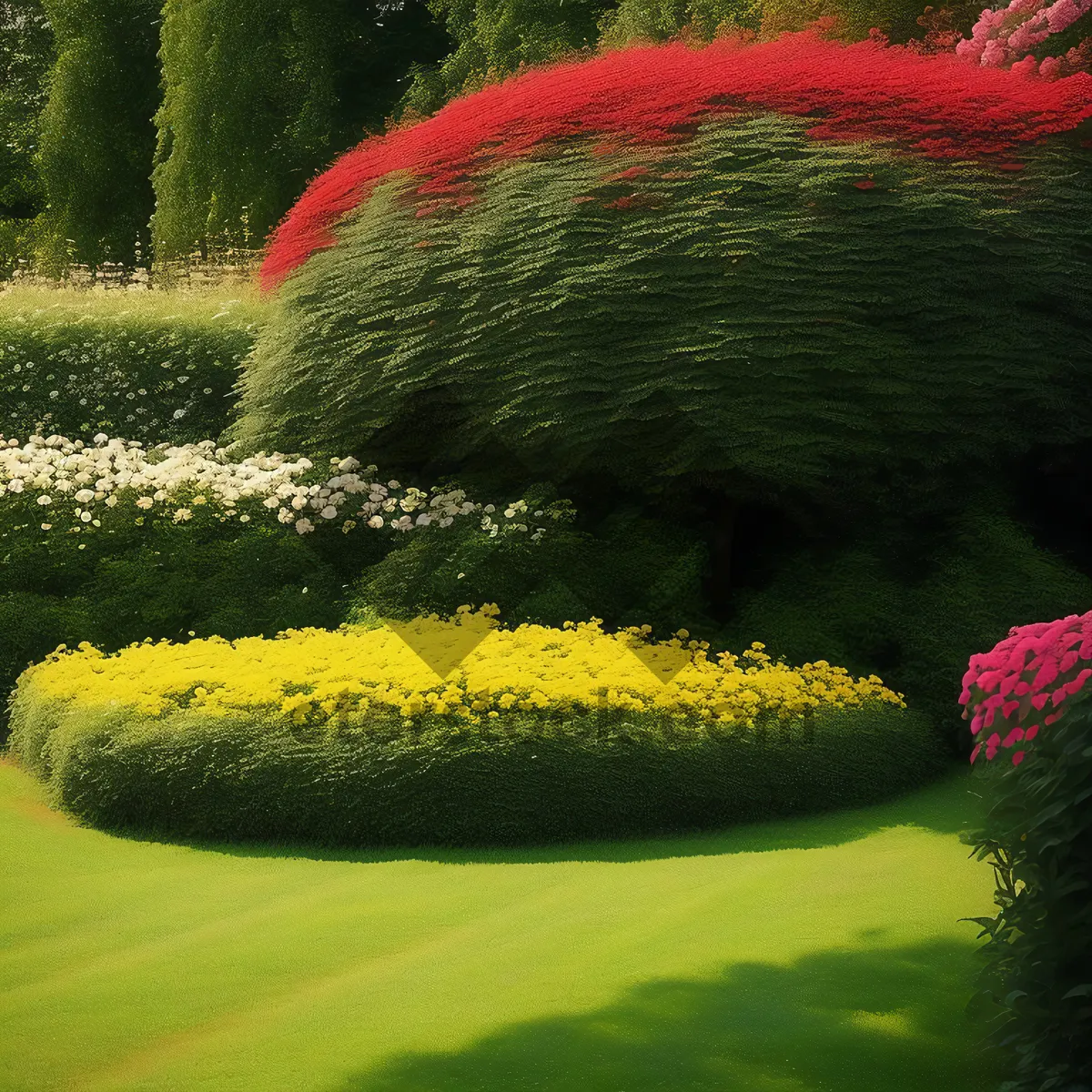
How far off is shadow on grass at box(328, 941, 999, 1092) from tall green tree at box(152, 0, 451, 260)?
684 inches

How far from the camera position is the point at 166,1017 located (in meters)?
3.95

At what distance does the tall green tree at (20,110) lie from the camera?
2655 centimetres

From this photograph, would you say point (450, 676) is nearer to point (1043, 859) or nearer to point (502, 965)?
point (502, 965)

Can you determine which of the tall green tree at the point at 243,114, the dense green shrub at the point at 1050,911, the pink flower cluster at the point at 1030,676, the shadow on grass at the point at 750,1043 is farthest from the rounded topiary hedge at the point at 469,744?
the tall green tree at the point at 243,114

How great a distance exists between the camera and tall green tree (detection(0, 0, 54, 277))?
26547 mm

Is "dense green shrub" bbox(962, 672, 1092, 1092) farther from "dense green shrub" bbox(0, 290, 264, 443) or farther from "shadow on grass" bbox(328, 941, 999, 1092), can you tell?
"dense green shrub" bbox(0, 290, 264, 443)

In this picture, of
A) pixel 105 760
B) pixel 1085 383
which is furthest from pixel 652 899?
pixel 1085 383

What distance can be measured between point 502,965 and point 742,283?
4179 mm

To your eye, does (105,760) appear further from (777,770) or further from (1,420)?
(1,420)

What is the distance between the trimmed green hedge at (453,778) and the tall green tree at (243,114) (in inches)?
591

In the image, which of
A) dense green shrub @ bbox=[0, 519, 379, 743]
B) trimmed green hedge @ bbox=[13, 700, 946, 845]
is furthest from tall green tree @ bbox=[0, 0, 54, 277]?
trimmed green hedge @ bbox=[13, 700, 946, 845]

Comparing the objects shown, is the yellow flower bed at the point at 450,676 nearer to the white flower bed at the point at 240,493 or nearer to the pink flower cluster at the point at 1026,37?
the white flower bed at the point at 240,493

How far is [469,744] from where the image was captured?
564 centimetres

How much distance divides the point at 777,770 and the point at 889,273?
295cm
